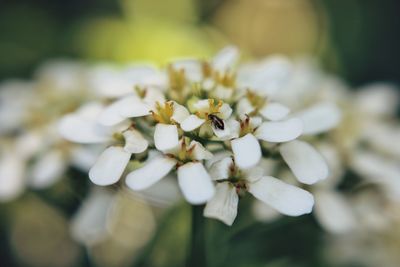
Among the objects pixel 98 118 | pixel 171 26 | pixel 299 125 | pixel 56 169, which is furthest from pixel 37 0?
pixel 299 125

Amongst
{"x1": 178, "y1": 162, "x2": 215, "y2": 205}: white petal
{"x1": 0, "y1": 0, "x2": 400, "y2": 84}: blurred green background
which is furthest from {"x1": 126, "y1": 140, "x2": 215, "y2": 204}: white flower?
{"x1": 0, "y1": 0, "x2": 400, "y2": 84}: blurred green background

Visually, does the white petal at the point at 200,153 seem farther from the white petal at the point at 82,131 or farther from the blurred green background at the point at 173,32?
the blurred green background at the point at 173,32

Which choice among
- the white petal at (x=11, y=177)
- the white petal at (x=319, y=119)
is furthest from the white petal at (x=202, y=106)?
the white petal at (x=11, y=177)

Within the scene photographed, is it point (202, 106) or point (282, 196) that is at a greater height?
point (202, 106)

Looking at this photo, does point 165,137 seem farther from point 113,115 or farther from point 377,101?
point 377,101

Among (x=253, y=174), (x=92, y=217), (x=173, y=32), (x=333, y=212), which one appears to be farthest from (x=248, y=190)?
(x=173, y=32)

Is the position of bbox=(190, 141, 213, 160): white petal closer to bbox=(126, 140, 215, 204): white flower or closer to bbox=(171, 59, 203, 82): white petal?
bbox=(126, 140, 215, 204): white flower
